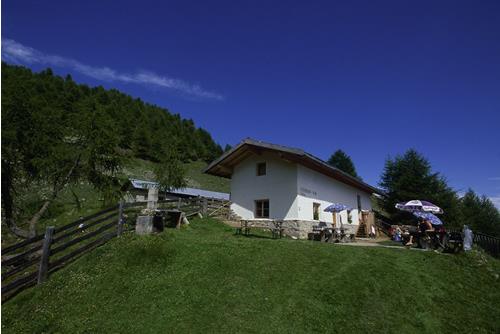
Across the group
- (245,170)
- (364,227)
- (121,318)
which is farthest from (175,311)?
(364,227)

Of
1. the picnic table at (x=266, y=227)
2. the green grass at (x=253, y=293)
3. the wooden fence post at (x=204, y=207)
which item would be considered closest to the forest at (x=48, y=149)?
the wooden fence post at (x=204, y=207)

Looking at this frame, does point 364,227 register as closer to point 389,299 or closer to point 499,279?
point 499,279

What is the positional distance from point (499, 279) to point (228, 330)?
28.1 ft

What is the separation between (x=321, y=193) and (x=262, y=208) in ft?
13.5

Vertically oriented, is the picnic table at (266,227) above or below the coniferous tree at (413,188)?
below

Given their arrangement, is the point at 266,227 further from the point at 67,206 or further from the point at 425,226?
the point at 67,206

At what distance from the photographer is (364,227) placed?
84.2ft

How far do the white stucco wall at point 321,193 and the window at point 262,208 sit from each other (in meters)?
2.57

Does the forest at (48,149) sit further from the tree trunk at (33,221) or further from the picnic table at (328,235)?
the picnic table at (328,235)

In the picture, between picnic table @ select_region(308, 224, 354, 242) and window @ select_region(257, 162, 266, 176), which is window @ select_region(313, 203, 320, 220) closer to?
picnic table @ select_region(308, 224, 354, 242)

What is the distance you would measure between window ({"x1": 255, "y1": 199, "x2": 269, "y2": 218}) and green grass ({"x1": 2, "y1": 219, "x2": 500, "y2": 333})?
9.39m

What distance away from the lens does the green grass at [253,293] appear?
7.02 m

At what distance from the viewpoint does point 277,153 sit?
64.0 feet

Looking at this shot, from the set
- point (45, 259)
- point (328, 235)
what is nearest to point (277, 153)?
point (328, 235)
